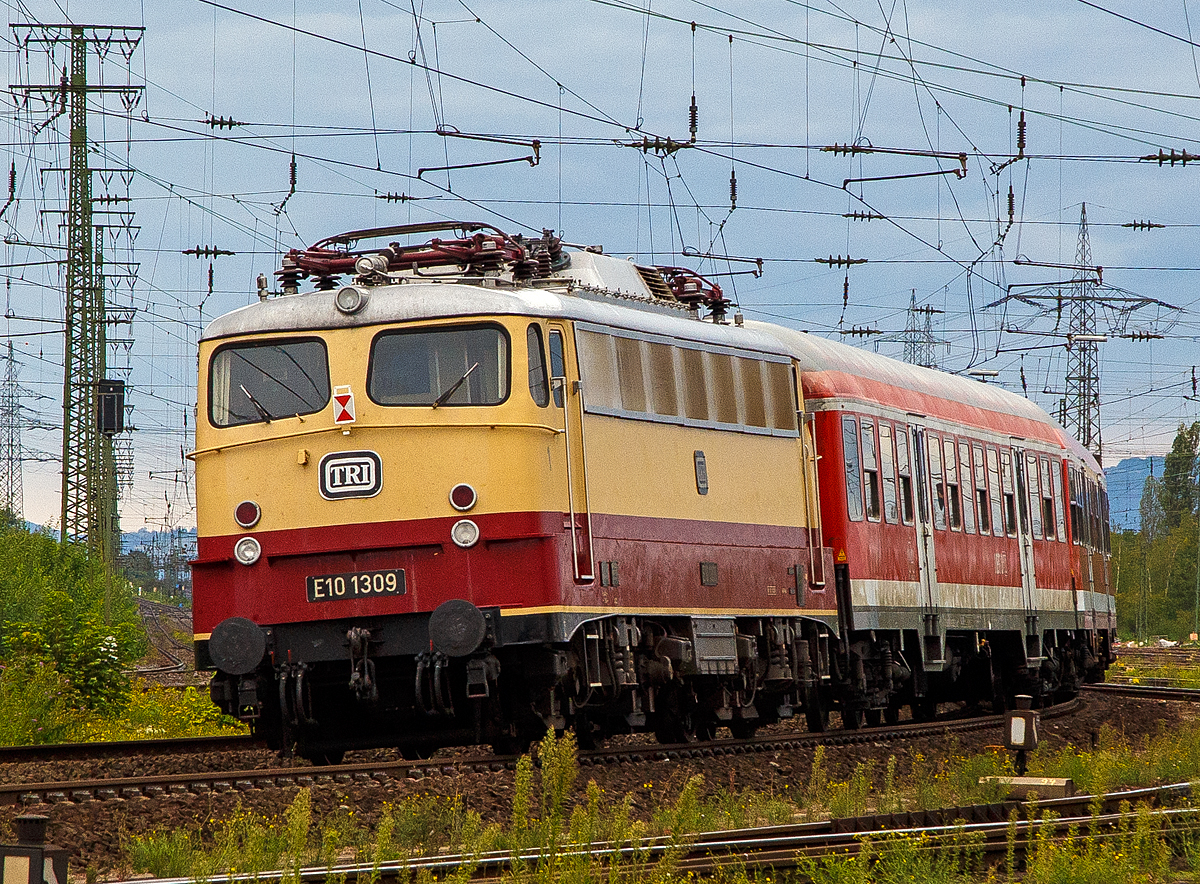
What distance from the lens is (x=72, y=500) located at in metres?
39.7

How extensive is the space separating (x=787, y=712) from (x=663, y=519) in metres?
3.85

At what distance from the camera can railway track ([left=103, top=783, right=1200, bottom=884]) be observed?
8922 mm

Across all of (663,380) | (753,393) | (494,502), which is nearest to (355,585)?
(494,502)

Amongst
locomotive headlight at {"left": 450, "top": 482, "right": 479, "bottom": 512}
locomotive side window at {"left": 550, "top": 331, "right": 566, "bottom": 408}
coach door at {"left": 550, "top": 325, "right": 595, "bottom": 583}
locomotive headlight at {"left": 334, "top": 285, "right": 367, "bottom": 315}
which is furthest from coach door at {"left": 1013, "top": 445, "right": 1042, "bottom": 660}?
locomotive headlight at {"left": 334, "top": 285, "right": 367, "bottom": 315}

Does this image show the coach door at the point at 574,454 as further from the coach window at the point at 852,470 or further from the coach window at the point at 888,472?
the coach window at the point at 888,472

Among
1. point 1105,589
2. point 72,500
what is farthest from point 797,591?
point 72,500

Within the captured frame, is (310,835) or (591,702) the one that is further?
(591,702)

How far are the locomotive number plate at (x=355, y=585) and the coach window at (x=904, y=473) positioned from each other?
8526mm

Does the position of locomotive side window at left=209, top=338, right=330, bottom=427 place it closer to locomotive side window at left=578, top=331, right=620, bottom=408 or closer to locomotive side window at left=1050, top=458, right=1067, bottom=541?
locomotive side window at left=578, top=331, right=620, bottom=408

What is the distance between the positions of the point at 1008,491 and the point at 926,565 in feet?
12.0

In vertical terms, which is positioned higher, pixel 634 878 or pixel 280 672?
pixel 280 672

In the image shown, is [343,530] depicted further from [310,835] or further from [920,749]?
[920,749]

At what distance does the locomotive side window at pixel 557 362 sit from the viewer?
14102 mm

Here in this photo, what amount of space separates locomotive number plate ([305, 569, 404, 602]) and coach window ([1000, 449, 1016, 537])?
12.5m
